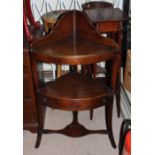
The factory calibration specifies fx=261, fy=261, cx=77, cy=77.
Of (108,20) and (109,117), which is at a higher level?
(108,20)

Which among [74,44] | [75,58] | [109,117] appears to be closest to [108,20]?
[74,44]

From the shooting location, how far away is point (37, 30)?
2.21 metres

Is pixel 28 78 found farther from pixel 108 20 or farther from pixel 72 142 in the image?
pixel 108 20

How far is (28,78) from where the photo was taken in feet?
6.44

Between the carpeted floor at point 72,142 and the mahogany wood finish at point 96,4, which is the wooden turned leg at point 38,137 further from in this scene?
the mahogany wood finish at point 96,4

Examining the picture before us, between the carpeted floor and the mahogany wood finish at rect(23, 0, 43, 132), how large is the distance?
0.11m

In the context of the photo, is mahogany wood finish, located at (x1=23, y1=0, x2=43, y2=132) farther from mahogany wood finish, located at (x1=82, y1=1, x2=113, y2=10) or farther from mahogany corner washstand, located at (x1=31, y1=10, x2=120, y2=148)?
mahogany wood finish, located at (x1=82, y1=1, x2=113, y2=10)

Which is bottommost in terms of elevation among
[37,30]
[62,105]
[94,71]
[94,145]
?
[94,145]

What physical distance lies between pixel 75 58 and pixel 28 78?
568mm
